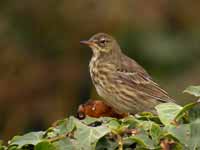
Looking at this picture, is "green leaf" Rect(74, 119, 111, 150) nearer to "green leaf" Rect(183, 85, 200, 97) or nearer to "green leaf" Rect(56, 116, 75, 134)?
"green leaf" Rect(56, 116, 75, 134)

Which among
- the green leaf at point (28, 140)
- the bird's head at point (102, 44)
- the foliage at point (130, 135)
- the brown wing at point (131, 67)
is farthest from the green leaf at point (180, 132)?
the bird's head at point (102, 44)

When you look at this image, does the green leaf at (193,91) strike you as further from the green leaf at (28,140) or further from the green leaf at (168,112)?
the green leaf at (28,140)

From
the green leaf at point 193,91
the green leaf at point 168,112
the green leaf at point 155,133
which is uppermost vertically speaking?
the green leaf at point 193,91

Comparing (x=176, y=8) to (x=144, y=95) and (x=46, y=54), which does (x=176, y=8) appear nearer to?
(x=46, y=54)

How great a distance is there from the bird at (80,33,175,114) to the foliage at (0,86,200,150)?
14.6 feet

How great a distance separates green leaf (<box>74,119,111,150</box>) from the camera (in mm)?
3664

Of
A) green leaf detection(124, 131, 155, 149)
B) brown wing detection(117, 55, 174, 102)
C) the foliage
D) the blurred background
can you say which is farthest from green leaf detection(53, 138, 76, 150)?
the blurred background

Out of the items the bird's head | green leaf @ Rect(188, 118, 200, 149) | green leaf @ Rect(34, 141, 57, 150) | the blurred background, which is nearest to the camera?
green leaf @ Rect(188, 118, 200, 149)

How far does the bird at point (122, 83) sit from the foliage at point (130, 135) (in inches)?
176

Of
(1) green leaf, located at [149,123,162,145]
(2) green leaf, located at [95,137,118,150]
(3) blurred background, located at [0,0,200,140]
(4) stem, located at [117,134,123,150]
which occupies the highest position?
(1) green leaf, located at [149,123,162,145]

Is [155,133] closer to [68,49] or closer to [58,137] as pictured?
[58,137]

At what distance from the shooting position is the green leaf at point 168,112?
148 inches

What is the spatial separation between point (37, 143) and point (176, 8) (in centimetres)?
872

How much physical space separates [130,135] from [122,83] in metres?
5.01
